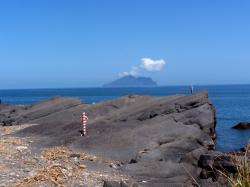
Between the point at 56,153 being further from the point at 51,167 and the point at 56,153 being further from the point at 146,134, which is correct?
the point at 146,134

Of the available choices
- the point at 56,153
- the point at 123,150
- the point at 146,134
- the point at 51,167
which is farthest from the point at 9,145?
the point at 51,167

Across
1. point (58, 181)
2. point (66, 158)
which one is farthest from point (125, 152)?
point (58, 181)

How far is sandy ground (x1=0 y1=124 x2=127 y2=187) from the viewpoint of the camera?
17016mm

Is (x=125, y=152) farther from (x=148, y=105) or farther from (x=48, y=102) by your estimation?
(x=48, y=102)

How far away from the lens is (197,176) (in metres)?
20.1

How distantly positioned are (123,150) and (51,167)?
19.6ft

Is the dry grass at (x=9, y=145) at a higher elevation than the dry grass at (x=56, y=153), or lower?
higher

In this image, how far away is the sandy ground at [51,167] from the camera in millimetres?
17016

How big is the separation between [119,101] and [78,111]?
358cm

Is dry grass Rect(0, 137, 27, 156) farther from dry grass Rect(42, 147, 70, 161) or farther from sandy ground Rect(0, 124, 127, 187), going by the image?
dry grass Rect(42, 147, 70, 161)

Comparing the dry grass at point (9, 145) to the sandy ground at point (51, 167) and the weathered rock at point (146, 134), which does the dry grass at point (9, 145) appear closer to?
the sandy ground at point (51, 167)

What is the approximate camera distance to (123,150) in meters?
24.3

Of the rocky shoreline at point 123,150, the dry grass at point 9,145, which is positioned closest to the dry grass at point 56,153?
the rocky shoreline at point 123,150

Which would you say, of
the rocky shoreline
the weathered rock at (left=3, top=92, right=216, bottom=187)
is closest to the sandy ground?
the rocky shoreline
